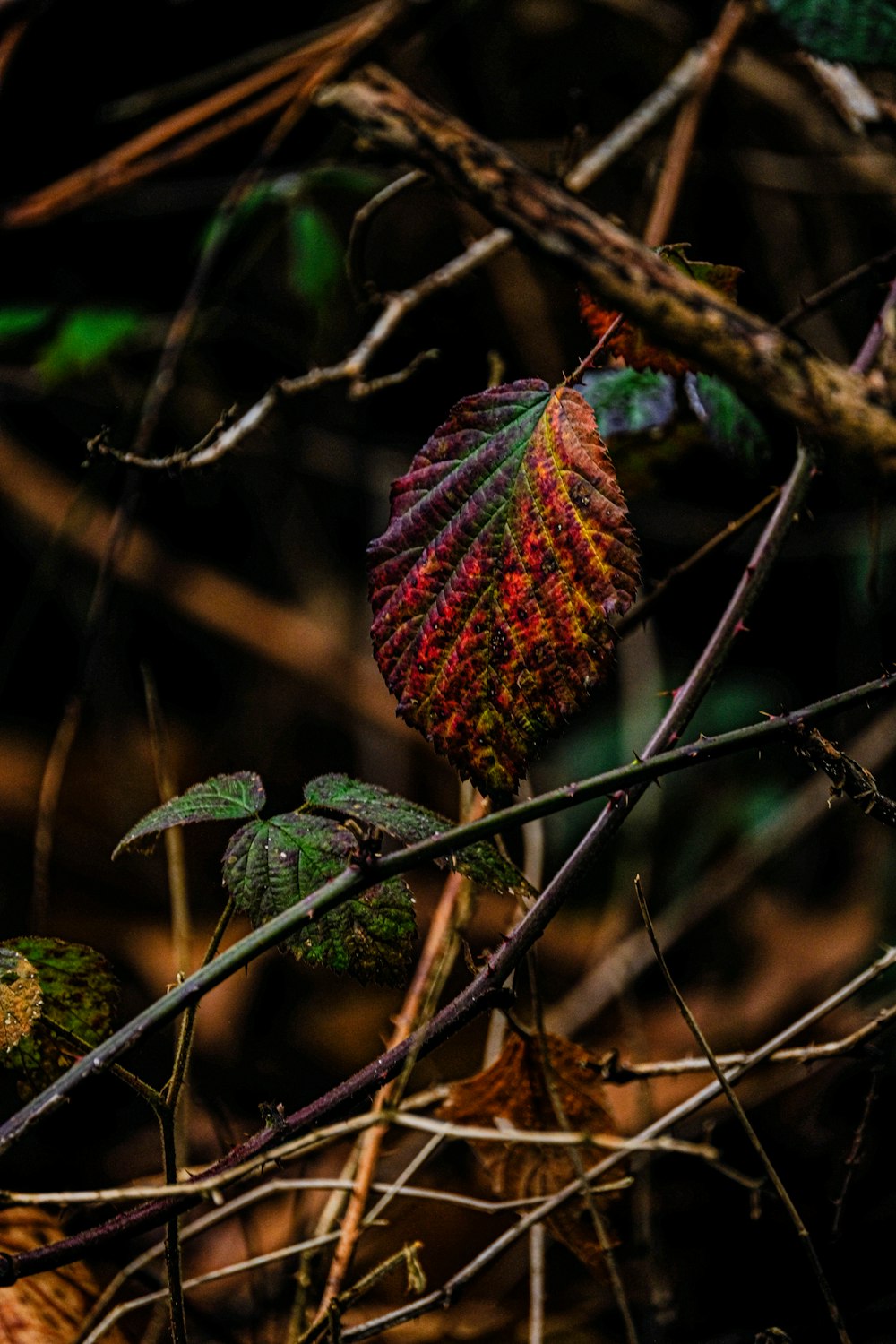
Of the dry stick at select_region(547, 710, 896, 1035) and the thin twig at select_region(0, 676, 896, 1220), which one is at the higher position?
the thin twig at select_region(0, 676, 896, 1220)

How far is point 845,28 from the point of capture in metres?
0.94

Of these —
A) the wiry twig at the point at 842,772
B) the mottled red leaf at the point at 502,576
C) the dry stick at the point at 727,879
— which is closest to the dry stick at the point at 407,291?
the mottled red leaf at the point at 502,576

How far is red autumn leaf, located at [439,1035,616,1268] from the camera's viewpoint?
806 mm

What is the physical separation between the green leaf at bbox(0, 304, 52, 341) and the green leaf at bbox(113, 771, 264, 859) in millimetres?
1119

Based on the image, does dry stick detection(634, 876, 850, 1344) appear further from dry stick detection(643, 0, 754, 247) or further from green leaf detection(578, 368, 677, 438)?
dry stick detection(643, 0, 754, 247)

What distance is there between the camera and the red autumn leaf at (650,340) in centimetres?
73

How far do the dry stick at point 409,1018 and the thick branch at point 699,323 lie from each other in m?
0.40

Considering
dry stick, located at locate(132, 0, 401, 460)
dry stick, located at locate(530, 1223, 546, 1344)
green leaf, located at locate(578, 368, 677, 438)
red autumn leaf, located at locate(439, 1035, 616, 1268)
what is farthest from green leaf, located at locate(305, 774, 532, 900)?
dry stick, located at locate(132, 0, 401, 460)

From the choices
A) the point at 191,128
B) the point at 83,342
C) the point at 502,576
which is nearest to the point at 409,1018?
the point at 502,576

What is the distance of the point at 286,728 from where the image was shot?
5.78 ft

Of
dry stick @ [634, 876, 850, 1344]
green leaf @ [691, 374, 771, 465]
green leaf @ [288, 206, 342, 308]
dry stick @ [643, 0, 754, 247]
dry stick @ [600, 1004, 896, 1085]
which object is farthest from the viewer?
green leaf @ [288, 206, 342, 308]

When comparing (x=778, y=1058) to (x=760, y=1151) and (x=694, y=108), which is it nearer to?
(x=760, y=1151)

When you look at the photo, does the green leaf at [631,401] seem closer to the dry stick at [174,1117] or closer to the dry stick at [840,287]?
the dry stick at [840,287]

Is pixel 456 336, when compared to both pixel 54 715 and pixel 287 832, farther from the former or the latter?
pixel 287 832
